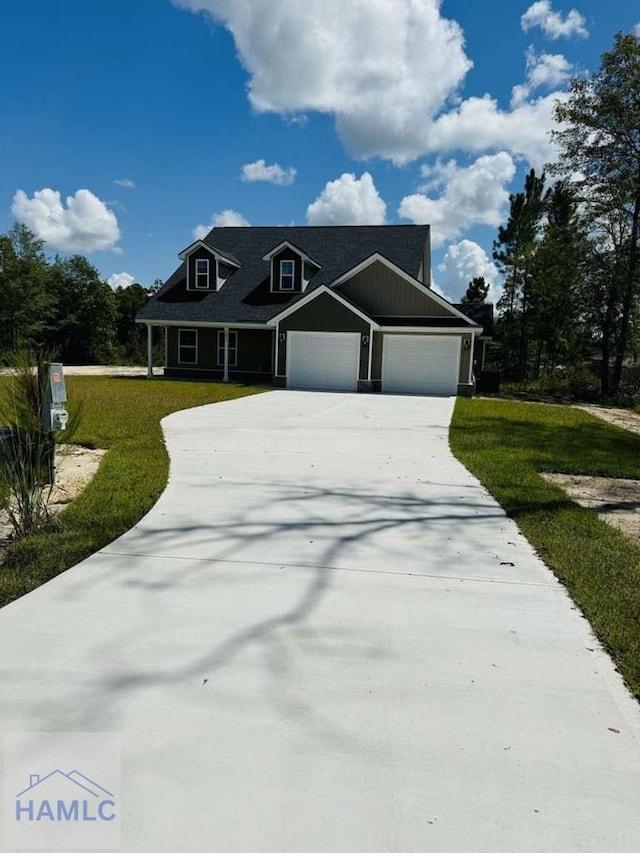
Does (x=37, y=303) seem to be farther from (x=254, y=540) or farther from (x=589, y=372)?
(x=254, y=540)

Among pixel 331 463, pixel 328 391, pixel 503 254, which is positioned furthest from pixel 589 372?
pixel 331 463

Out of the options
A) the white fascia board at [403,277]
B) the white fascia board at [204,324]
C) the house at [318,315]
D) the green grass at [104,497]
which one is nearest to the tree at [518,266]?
the house at [318,315]

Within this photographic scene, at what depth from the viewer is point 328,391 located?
20.1m

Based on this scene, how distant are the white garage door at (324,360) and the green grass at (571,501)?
7.54 meters

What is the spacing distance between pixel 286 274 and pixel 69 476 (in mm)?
18538

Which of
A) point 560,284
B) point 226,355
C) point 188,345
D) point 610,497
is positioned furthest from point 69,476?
point 560,284

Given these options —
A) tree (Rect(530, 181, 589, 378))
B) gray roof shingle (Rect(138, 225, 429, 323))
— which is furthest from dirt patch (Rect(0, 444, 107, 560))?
tree (Rect(530, 181, 589, 378))

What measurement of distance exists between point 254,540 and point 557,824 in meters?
2.96

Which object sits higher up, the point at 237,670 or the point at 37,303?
the point at 37,303

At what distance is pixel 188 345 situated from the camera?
24719 mm

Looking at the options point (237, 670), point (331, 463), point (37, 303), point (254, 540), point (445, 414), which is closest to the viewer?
point (237, 670)

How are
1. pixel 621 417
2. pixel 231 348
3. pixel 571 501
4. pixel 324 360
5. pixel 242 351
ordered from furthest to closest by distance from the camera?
pixel 231 348, pixel 242 351, pixel 324 360, pixel 621 417, pixel 571 501

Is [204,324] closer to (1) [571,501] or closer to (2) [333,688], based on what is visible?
(1) [571,501]

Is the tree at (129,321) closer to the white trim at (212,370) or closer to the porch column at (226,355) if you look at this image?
the white trim at (212,370)
